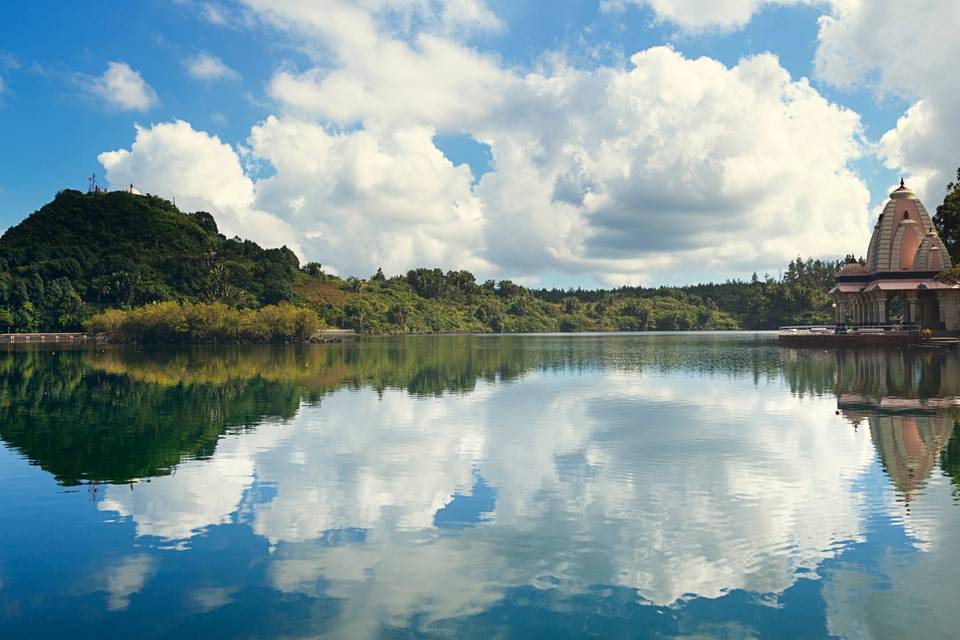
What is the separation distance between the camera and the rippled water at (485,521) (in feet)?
32.7

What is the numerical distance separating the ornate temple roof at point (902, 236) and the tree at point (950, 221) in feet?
6.24

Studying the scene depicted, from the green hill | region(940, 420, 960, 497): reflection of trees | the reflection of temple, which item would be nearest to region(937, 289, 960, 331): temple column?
the reflection of temple

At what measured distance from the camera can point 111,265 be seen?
154 m

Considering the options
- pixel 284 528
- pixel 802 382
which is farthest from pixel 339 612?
pixel 802 382

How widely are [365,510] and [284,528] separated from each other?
1.79m

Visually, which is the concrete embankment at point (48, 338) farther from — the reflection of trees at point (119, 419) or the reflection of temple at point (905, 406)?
the reflection of temple at point (905, 406)

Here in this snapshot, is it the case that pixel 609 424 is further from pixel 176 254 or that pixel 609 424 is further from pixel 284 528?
pixel 176 254

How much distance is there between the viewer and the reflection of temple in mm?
18766

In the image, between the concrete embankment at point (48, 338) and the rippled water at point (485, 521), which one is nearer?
the rippled water at point (485, 521)

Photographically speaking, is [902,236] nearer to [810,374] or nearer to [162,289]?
[810,374]

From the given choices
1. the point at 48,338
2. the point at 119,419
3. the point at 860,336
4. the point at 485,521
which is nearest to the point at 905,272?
the point at 860,336

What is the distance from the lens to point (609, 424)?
86.5ft

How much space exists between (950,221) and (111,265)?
14830cm

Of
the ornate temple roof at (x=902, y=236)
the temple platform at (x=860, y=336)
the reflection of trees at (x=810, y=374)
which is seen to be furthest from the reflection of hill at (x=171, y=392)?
the ornate temple roof at (x=902, y=236)
